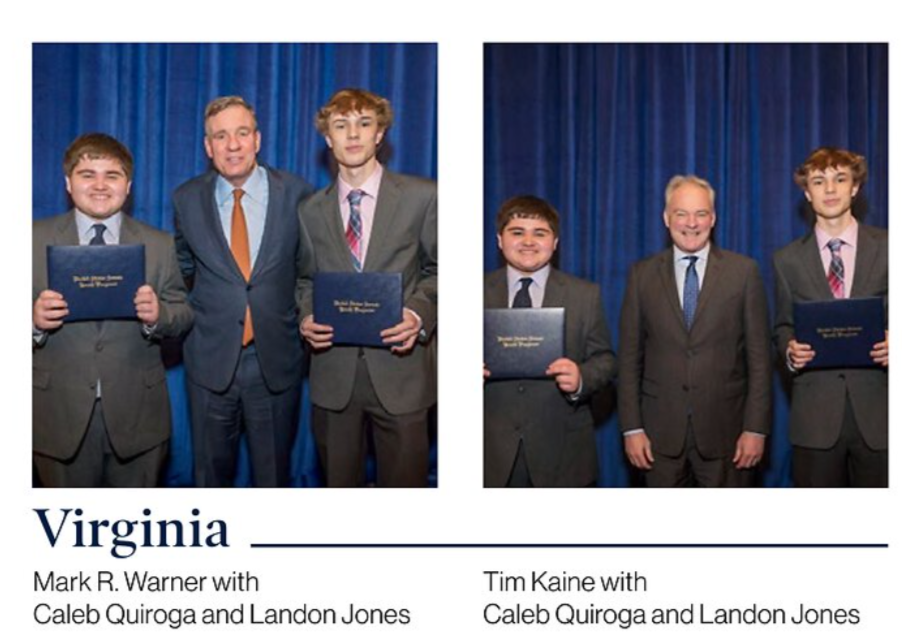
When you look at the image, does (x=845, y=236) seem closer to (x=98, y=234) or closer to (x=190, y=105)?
(x=190, y=105)

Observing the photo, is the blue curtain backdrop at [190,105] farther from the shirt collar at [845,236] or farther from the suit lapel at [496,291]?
the shirt collar at [845,236]

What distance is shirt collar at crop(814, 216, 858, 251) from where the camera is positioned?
3211 millimetres

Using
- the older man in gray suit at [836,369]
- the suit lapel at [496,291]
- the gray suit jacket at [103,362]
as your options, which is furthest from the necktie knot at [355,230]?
the older man in gray suit at [836,369]

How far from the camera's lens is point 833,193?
10.6 feet

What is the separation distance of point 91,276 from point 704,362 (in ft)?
5.70

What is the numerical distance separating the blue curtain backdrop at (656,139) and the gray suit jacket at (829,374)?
0.29 feet

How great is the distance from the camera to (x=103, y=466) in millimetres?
3219

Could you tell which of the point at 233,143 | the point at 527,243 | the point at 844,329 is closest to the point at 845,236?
the point at 844,329
